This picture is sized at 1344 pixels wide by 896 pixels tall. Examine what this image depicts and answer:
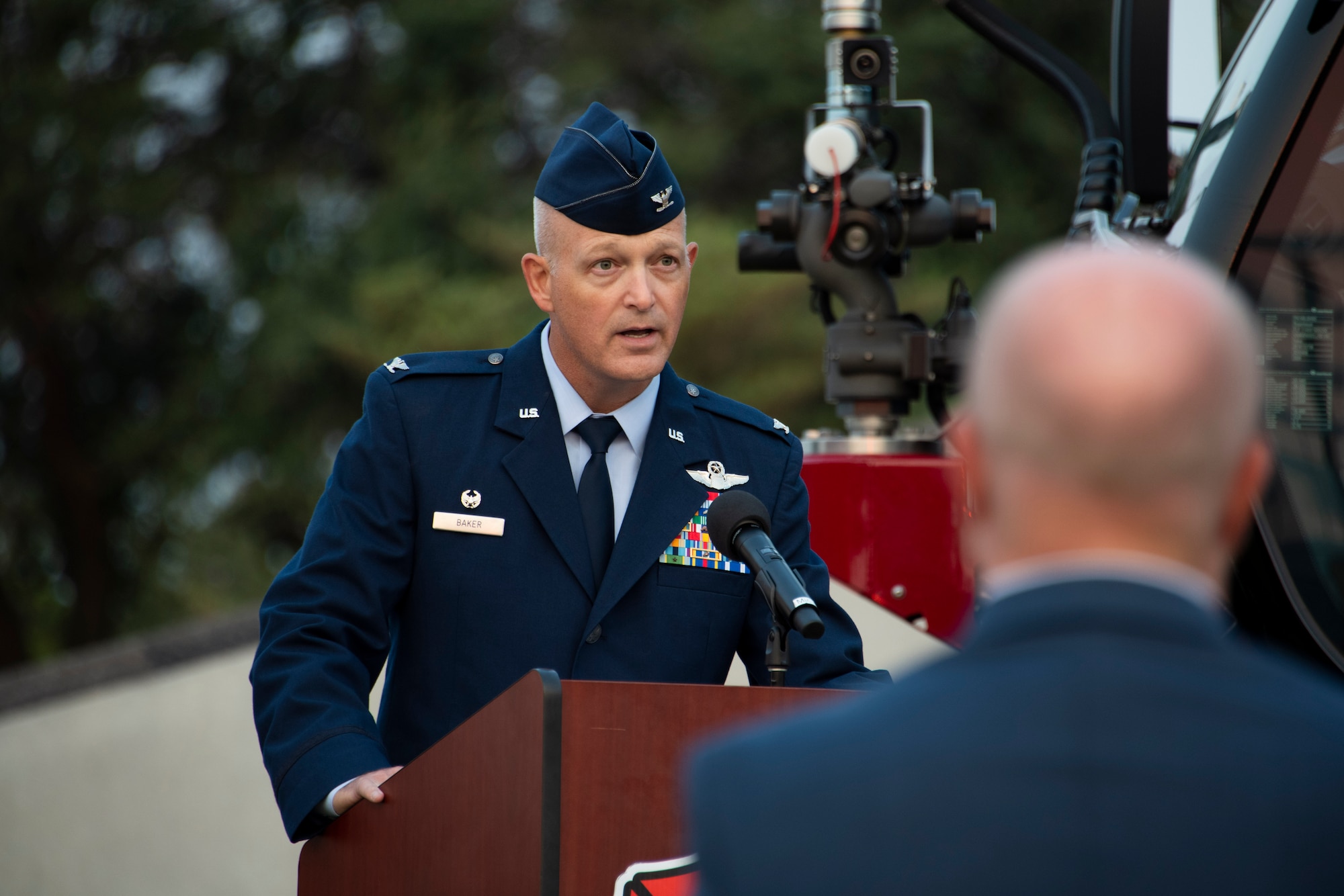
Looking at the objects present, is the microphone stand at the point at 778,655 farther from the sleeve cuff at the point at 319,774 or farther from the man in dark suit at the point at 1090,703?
the man in dark suit at the point at 1090,703

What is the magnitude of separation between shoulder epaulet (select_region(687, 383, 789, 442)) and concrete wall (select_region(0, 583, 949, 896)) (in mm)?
3831

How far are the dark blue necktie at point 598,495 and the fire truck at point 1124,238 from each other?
0.96 meters

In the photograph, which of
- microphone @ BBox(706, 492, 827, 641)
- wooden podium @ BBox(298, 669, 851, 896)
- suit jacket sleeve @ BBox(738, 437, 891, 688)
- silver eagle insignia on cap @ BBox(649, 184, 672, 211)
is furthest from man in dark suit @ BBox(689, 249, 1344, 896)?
silver eagle insignia on cap @ BBox(649, 184, 672, 211)

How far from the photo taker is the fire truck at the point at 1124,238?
2.54m

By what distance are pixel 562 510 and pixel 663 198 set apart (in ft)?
1.75

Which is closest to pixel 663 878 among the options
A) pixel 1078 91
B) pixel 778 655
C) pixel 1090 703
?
pixel 778 655

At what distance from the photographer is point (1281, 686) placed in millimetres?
897

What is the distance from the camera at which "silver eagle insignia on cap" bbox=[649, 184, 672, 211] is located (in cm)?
255

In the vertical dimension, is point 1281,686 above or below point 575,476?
above

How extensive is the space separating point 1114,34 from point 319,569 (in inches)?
67.0

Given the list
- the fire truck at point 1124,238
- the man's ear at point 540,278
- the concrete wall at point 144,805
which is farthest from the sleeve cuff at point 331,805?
the concrete wall at point 144,805

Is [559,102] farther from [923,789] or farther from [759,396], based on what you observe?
[923,789]

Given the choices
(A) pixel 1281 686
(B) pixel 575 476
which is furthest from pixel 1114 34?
(A) pixel 1281 686

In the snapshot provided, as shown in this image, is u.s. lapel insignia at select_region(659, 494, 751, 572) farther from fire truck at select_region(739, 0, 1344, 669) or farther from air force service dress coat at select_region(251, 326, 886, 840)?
fire truck at select_region(739, 0, 1344, 669)
